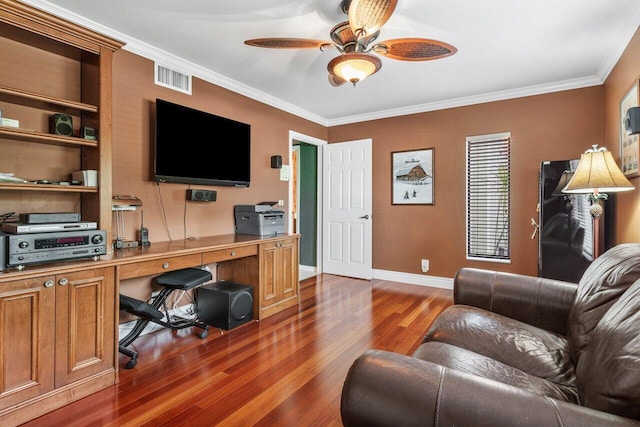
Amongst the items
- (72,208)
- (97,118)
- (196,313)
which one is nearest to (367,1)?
(97,118)

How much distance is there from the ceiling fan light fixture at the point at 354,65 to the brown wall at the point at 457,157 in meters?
2.51

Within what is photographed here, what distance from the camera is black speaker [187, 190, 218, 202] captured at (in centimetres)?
315

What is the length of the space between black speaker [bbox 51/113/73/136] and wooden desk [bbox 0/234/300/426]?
91 centimetres

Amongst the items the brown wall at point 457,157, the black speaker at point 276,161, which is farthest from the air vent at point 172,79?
the brown wall at point 457,157

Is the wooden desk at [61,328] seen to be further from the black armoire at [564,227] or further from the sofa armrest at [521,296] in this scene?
the black armoire at [564,227]

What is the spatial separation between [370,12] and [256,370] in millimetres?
2293

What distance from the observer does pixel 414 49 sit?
2098 millimetres

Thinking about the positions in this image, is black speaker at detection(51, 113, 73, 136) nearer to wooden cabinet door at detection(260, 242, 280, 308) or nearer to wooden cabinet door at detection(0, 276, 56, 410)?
wooden cabinet door at detection(0, 276, 56, 410)

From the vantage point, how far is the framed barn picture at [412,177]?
4.43m

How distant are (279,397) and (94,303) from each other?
124cm

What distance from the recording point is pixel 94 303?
1955 mm

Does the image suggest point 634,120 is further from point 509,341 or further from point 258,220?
point 258,220

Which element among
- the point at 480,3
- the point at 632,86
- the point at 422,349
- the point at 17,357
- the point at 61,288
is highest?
the point at 480,3

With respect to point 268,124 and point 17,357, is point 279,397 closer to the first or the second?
point 17,357
